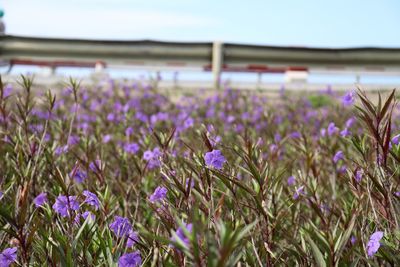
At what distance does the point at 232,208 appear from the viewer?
1.88 m

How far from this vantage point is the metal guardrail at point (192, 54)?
30.1ft

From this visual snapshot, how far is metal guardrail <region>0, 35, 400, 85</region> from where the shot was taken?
9.19 meters

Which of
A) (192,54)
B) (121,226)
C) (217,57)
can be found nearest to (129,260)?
(121,226)

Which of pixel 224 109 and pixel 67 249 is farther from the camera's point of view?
pixel 224 109

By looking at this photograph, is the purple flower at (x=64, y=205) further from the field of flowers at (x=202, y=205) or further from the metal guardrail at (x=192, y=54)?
the metal guardrail at (x=192, y=54)

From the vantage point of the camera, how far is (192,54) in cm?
932

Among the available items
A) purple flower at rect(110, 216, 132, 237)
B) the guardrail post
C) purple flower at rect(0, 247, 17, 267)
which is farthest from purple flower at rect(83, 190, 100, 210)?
the guardrail post

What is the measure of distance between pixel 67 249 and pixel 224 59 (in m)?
7.91

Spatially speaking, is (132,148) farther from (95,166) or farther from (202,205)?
(202,205)

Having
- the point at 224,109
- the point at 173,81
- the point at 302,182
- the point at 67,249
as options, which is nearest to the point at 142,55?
the point at 173,81

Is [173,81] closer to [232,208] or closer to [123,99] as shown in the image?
[123,99]

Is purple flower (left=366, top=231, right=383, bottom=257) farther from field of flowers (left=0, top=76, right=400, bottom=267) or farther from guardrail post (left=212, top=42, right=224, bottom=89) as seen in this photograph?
guardrail post (left=212, top=42, right=224, bottom=89)

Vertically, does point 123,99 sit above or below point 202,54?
below

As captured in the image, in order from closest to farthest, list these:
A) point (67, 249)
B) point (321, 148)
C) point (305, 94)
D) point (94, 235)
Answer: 1. point (67, 249)
2. point (94, 235)
3. point (321, 148)
4. point (305, 94)
